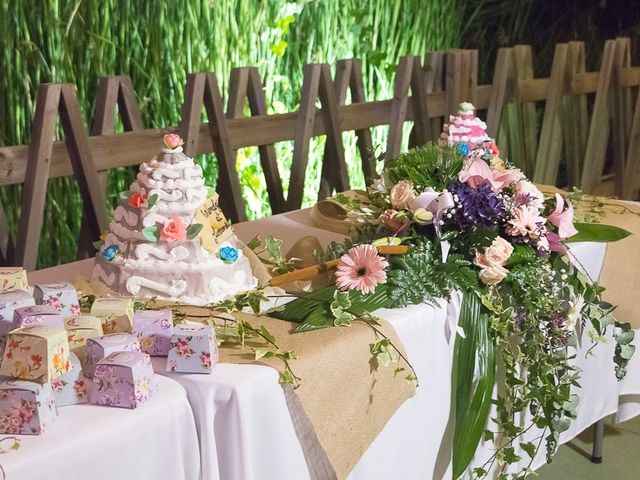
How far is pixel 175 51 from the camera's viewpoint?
3219 mm

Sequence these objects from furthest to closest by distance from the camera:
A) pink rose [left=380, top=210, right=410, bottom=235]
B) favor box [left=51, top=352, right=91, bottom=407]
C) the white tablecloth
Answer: pink rose [left=380, top=210, right=410, bottom=235]
favor box [left=51, top=352, right=91, bottom=407]
the white tablecloth

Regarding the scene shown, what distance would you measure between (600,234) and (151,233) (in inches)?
39.9

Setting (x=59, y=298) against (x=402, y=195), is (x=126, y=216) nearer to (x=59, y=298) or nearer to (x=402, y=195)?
(x=59, y=298)

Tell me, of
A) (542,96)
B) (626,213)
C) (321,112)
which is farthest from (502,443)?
(542,96)

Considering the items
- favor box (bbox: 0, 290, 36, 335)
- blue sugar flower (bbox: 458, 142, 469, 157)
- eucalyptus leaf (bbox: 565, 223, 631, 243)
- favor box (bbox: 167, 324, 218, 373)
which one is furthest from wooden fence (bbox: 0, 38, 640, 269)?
favor box (bbox: 167, 324, 218, 373)

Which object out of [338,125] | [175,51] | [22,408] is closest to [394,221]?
[22,408]

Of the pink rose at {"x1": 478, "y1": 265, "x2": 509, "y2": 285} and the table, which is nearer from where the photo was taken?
the table

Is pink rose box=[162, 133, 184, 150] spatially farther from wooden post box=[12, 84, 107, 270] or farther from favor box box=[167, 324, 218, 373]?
wooden post box=[12, 84, 107, 270]

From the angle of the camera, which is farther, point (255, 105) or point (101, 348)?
point (255, 105)

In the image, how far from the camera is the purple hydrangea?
66.0 inches

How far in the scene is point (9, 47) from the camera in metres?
2.78

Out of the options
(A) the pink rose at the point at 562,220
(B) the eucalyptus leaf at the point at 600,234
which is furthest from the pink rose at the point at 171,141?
(B) the eucalyptus leaf at the point at 600,234

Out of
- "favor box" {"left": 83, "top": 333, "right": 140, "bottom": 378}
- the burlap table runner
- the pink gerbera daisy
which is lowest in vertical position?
the burlap table runner

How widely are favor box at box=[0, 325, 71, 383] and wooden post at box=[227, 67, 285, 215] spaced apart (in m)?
1.97
